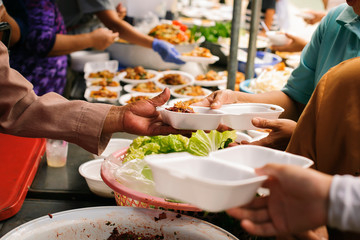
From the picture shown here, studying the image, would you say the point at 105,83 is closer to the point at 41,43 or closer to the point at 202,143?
the point at 41,43

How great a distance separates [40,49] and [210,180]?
2.91 metres

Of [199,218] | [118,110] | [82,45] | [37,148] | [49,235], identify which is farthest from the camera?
[82,45]

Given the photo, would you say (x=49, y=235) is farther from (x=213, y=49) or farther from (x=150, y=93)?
(x=213, y=49)

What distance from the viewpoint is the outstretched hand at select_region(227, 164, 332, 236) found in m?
0.88

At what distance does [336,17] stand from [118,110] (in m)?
1.33

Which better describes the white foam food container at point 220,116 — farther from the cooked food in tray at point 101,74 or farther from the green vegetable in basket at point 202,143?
the cooked food in tray at point 101,74

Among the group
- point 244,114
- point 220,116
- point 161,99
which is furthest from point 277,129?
point 161,99

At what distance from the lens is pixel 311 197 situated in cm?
88

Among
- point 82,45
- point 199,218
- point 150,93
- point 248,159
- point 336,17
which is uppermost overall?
point 336,17

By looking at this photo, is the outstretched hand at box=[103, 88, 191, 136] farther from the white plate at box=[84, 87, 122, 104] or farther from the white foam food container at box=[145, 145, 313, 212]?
the white plate at box=[84, 87, 122, 104]

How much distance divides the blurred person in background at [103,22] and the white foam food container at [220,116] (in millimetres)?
2470

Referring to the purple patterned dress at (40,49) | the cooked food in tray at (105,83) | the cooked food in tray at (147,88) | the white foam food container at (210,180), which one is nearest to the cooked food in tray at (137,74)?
the cooked food in tray at (147,88)

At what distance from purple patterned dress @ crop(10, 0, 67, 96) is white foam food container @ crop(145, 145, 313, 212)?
2.71 meters

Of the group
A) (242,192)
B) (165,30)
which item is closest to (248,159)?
(242,192)
